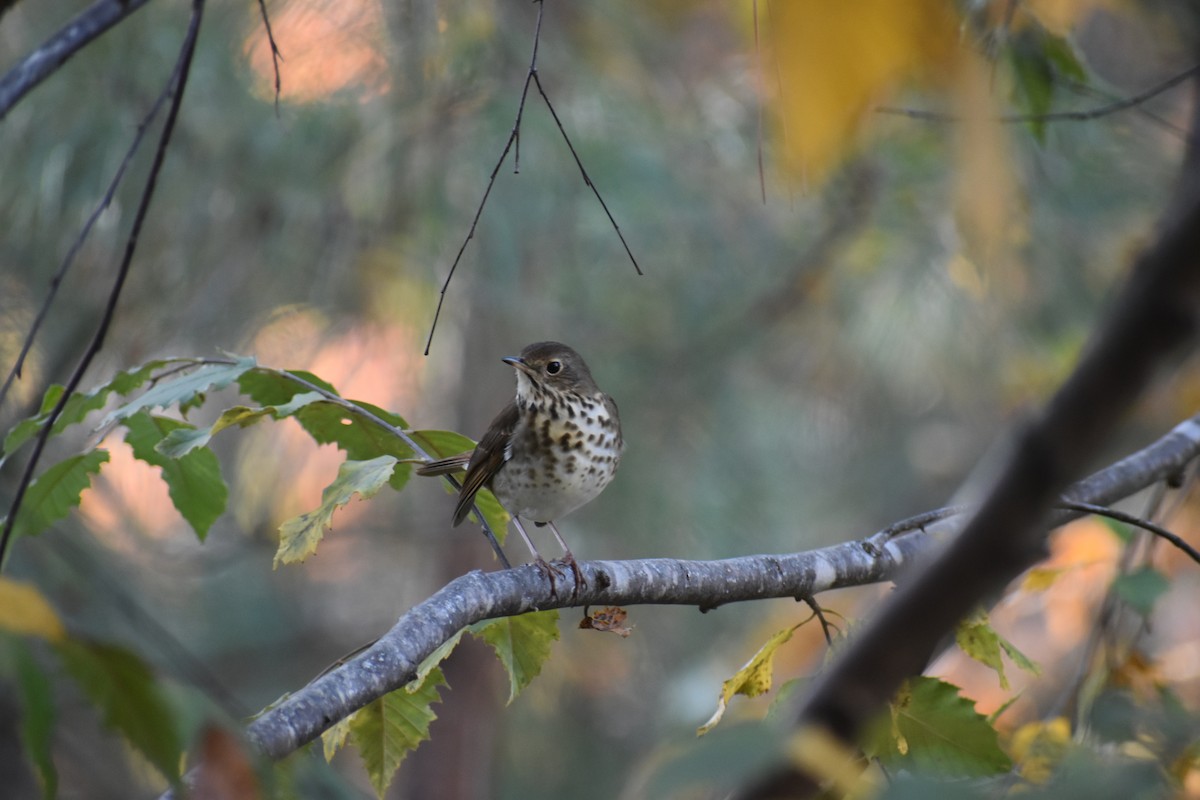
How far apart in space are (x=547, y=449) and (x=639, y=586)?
0.87 meters

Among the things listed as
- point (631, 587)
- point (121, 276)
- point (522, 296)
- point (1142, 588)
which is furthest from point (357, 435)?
point (522, 296)

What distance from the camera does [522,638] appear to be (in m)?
1.40

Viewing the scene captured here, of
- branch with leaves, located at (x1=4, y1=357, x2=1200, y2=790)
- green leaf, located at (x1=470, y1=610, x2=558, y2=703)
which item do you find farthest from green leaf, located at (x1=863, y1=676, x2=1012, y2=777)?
green leaf, located at (x1=470, y1=610, x2=558, y2=703)

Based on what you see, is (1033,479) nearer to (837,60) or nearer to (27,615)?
(837,60)

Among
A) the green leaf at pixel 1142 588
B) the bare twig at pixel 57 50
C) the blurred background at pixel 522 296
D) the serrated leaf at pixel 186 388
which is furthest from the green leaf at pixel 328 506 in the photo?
the blurred background at pixel 522 296

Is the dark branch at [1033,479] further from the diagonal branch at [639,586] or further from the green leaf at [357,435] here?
the green leaf at [357,435]

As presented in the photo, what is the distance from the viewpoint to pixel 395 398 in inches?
167

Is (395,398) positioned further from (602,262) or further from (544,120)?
(544,120)

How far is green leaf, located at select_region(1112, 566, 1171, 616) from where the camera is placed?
166 centimetres

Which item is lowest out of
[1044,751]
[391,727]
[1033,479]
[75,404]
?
[1033,479]

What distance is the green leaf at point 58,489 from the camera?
138 cm

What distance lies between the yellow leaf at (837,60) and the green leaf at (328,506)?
88 cm

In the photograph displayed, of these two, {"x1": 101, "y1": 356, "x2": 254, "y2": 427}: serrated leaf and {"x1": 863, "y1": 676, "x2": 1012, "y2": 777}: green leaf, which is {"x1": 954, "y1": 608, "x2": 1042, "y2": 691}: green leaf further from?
{"x1": 101, "y1": 356, "x2": 254, "y2": 427}: serrated leaf

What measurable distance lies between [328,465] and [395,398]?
0.35 meters
